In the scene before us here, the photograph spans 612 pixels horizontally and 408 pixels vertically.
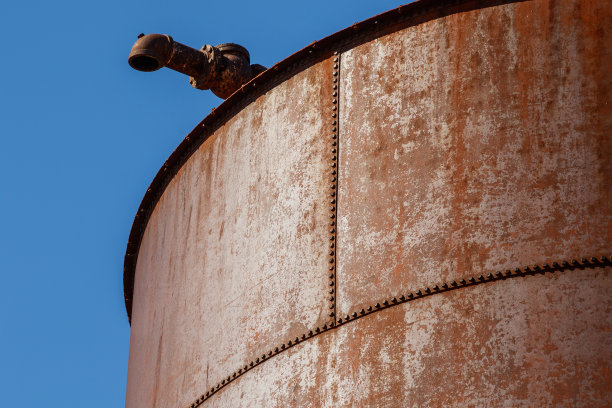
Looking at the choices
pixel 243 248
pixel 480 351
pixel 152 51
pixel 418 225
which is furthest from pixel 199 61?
pixel 480 351

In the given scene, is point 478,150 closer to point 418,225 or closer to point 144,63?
point 418,225

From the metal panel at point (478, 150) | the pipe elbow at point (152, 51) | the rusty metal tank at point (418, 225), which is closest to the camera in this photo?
the rusty metal tank at point (418, 225)

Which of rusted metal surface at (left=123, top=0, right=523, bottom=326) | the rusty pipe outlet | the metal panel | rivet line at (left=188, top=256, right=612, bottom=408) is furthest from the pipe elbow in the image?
rivet line at (left=188, top=256, right=612, bottom=408)

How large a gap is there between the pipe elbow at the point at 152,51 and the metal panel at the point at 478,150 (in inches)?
102

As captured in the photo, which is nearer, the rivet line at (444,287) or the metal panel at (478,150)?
the rivet line at (444,287)

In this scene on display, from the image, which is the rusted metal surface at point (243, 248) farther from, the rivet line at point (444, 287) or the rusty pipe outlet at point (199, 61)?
the rusty pipe outlet at point (199, 61)

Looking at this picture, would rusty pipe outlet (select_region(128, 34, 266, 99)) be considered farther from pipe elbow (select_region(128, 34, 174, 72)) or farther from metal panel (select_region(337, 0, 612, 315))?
metal panel (select_region(337, 0, 612, 315))

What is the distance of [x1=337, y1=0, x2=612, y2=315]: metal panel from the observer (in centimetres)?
640

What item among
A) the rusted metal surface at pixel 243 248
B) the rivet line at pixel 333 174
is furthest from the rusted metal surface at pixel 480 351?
the rusted metal surface at pixel 243 248

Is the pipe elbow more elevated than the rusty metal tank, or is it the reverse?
the pipe elbow

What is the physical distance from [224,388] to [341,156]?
1845mm

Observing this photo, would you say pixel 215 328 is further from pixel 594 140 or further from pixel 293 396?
pixel 594 140

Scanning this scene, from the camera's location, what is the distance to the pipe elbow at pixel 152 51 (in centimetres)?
929

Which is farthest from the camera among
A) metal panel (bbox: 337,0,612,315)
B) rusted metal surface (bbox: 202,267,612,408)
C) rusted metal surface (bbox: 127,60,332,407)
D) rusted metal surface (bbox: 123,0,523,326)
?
rusted metal surface (bbox: 123,0,523,326)
